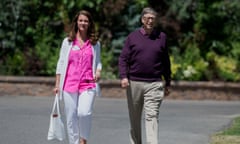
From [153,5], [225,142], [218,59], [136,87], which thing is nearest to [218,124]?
[225,142]

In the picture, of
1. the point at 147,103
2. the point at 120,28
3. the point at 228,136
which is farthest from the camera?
the point at 120,28

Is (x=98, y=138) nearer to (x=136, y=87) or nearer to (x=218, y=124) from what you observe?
(x=136, y=87)

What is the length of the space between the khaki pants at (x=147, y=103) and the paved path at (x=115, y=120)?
1.34m

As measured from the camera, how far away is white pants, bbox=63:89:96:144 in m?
7.99

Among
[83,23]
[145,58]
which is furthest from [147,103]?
[83,23]

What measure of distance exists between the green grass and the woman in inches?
97.1

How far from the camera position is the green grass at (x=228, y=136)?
973 centimetres

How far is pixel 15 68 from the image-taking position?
57.8 feet

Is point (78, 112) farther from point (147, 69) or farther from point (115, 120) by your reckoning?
point (115, 120)

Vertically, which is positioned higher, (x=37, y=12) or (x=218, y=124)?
(x=37, y=12)

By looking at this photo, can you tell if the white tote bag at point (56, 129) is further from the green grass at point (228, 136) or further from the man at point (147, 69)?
the green grass at point (228, 136)

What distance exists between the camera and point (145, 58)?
8172 mm

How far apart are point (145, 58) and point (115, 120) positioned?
4199 millimetres

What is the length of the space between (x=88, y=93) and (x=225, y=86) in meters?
9.11
